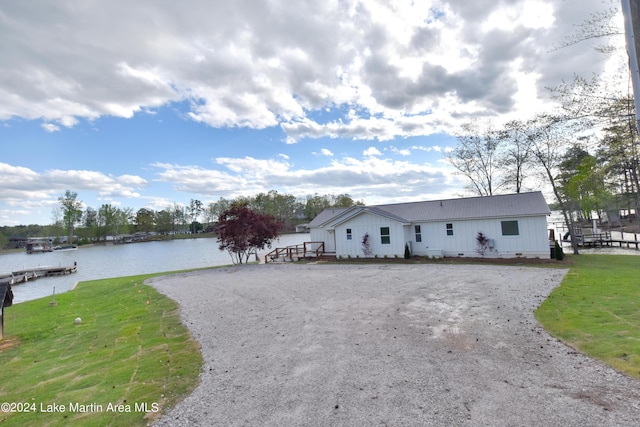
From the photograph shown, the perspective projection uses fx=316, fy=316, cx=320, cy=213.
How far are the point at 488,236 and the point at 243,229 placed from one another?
14543 millimetres

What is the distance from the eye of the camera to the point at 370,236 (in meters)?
20.1

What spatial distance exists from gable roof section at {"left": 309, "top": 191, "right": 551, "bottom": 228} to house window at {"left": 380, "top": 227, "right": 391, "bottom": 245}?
908mm

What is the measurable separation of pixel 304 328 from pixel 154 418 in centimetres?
328

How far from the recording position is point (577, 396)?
3.41 m

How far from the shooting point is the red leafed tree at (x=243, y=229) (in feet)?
66.4

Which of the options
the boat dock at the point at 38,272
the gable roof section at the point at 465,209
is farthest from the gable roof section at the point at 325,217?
the boat dock at the point at 38,272

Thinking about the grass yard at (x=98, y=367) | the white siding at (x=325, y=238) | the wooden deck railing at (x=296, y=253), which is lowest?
the grass yard at (x=98, y=367)

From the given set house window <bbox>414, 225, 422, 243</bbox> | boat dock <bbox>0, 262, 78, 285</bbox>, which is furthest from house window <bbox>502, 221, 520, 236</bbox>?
boat dock <bbox>0, 262, 78, 285</bbox>

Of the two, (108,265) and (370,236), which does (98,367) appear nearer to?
(370,236)

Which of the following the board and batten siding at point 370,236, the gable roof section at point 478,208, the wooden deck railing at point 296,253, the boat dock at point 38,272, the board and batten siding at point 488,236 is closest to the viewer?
the board and batten siding at point 488,236

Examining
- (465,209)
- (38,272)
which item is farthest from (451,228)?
(38,272)

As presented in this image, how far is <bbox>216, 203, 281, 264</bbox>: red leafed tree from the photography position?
20.2 metres

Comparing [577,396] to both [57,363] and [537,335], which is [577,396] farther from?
[57,363]

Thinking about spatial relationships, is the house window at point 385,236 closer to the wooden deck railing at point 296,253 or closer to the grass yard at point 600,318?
the wooden deck railing at point 296,253
